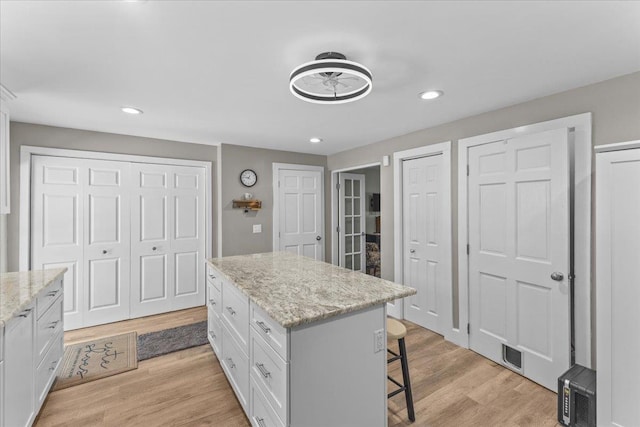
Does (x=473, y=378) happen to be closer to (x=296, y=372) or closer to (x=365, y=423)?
(x=365, y=423)

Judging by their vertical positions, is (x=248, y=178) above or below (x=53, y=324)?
above

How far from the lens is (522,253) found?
7.93 feet

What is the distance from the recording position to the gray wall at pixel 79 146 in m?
3.00

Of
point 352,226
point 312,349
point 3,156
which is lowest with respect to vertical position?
point 312,349

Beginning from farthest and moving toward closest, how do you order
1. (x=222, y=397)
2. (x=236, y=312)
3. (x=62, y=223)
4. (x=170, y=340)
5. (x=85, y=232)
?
(x=85, y=232) < (x=62, y=223) < (x=170, y=340) < (x=222, y=397) < (x=236, y=312)

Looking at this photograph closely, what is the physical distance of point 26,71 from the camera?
6.15 ft

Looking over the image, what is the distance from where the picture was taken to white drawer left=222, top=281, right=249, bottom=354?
1.87 meters

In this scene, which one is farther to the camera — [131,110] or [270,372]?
[131,110]

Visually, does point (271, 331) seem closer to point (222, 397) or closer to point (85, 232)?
point (222, 397)

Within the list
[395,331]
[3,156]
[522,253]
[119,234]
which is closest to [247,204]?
[119,234]

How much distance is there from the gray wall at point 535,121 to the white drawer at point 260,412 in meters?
2.17

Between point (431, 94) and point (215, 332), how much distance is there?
2758mm

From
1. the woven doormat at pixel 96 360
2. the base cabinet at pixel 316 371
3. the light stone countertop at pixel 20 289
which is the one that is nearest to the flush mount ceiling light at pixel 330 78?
the base cabinet at pixel 316 371

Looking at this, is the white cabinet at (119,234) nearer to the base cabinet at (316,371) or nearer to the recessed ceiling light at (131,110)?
the recessed ceiling light at (131,110)
